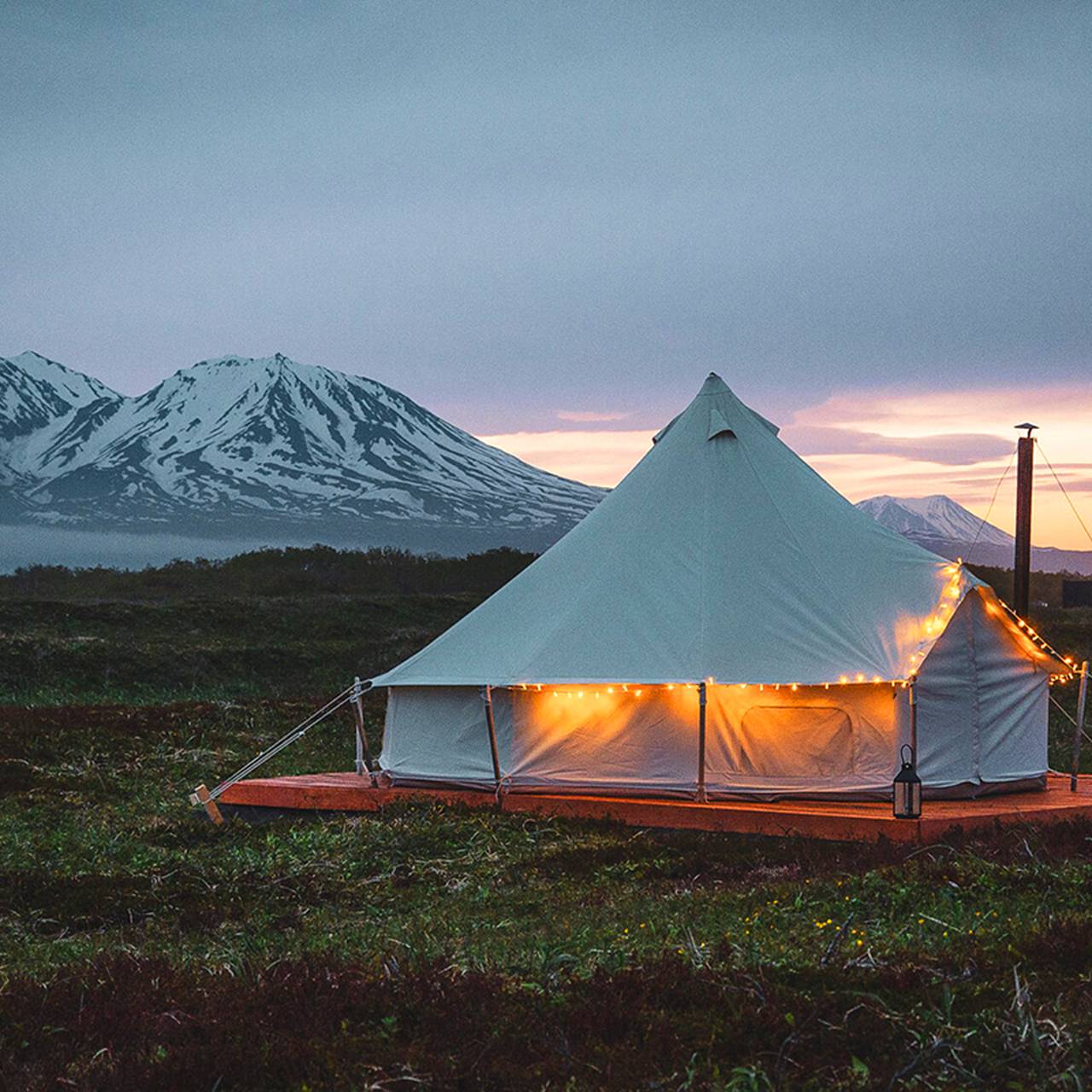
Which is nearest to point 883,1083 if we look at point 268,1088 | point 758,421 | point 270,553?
point 268,1088

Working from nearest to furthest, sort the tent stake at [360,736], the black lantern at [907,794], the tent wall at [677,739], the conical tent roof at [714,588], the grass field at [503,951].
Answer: the grass field at [503,951]
the black lantern at [907,794]
the tent wall at [677,739]
the conical tent roof at [714,588]
the tent stake at [360,736]

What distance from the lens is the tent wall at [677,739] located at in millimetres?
12852

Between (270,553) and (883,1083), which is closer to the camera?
(883,1083)

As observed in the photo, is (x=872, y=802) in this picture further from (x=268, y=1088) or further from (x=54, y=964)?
(x=268, y=1088)

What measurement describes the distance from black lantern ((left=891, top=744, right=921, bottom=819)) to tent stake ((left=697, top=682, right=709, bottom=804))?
1804mm

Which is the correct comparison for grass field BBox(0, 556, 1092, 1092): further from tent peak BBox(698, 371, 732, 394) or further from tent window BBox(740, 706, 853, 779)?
tent peak BBox(698, 371, 732, 394)

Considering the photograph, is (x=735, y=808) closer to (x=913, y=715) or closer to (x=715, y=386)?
(x=913, y=715)

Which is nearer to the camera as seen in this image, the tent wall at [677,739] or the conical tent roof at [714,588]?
the tent wall at [677,739]

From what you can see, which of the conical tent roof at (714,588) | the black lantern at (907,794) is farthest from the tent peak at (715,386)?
the black lantern at (907,794)

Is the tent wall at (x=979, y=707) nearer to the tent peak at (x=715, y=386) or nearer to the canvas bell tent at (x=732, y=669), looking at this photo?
the canvas bell tent at (x=732, y=669)

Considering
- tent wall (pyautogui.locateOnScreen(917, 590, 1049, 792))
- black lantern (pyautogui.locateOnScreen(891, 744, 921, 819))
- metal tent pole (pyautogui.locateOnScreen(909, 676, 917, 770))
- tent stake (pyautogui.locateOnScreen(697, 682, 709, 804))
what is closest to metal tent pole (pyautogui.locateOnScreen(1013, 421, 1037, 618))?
tent wall (pyautogui.locateOnScreen(917, 590, 1049, 792))

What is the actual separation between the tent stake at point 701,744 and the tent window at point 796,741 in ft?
1.28

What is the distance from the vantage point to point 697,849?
1127 cm

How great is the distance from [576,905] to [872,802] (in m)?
4.47
